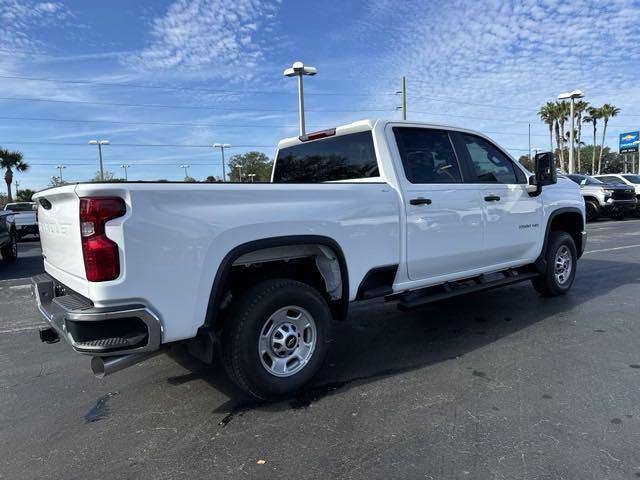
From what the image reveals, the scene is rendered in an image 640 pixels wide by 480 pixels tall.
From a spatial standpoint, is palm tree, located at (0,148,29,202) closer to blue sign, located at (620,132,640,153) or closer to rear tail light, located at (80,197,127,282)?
rear tail light, located at (80,197,127,282)

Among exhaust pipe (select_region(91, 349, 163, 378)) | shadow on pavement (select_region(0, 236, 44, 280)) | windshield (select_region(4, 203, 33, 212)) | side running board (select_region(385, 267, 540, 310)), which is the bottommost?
shadow on pavement (select_region(0, 236, 44, 280))

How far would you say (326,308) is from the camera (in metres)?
3.59

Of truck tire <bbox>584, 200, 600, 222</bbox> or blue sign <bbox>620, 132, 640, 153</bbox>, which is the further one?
blue sign <bbox>620, 132, 640, 153</bbox>

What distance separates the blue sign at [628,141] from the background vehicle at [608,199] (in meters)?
40.8

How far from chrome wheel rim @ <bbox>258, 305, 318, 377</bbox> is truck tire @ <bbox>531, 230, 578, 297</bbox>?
11.9 ft

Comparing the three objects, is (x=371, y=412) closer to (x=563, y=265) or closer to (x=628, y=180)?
(x=563, y=265)

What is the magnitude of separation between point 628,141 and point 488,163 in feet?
195

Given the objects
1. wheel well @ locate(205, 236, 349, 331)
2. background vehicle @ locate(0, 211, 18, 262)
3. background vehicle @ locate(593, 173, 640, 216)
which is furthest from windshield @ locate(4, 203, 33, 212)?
Answer: background vehicle @ locate(593, 173, 640, 216)

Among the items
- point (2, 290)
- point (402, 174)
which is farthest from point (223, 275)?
point (2, 290)

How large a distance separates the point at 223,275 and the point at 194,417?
3.29 feet

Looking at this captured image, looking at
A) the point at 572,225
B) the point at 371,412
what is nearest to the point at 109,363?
the point at 371,412

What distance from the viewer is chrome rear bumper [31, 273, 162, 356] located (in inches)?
106

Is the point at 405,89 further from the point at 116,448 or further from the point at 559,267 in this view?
the point at 116,448

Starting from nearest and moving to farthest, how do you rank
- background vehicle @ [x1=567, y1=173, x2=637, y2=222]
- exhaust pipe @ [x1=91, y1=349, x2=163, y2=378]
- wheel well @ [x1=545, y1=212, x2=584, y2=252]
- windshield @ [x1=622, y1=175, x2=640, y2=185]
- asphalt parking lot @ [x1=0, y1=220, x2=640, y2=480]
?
1. asphalt parking lot @ [x1=0, y1=220, x2=640, y2=480]
2. exhaust pipe @ [x1=91, y1=349, x2=163, y2=378]
3. wheel well @ [x1=545, y1=212, x2=584, y2=252]
4. background vehicle @ [x1=567, y1=173, x2=637, y2=222]
5. windshield @ [x1=622, y1=175, x2=640, y2=185]
